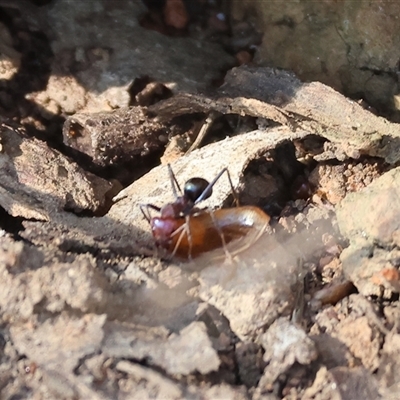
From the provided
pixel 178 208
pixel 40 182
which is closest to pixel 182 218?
pixel 178 208

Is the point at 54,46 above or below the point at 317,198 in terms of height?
above

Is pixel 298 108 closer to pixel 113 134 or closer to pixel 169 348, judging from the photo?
pixel 113 134

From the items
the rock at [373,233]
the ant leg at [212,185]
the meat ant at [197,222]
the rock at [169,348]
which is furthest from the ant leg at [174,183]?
the rock at [169,348]

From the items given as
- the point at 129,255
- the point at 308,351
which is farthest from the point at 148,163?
the point at 308,351

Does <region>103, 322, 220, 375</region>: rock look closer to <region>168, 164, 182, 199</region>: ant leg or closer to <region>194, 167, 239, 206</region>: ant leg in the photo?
<region>194, 167, 239, 206</region>: ant leg

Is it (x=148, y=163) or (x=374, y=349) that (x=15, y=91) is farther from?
(x=374, y=349)

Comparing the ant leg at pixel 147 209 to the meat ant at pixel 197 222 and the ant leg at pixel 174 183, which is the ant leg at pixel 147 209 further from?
the ant leg at pixel 174 183

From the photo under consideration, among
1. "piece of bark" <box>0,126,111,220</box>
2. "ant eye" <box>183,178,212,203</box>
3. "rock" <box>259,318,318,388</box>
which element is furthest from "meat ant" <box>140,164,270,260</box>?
"rock" <box>259,318,318,388</box>
